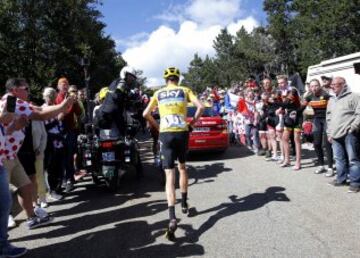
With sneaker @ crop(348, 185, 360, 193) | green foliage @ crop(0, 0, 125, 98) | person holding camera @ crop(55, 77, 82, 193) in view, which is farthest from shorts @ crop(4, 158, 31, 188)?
green foliage @ crop(0, 0, 125, 98)

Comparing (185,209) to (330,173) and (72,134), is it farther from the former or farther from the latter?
(330,173)

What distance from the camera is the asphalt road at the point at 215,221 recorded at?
17.3ft

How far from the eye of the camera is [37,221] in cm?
659

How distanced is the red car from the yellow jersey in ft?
18.2

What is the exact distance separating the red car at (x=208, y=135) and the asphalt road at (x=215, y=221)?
263cm

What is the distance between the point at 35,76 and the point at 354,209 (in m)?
24.4

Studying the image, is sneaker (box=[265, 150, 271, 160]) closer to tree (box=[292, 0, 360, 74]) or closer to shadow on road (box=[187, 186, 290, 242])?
shadow on road (box=[187, 186, 290, 242])

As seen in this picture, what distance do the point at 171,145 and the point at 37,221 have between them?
2180 mm

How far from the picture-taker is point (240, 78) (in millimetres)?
72750

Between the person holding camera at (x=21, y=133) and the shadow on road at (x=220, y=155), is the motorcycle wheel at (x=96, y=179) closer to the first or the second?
the person holding camera at (x=21, y=133)

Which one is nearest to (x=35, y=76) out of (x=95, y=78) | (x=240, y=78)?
(x=95, y=78)

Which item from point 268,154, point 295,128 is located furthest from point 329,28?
point 295,128

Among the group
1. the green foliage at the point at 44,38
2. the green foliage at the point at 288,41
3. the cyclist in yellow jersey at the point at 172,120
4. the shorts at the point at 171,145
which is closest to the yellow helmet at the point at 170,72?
the cyclist in yellow jersey at the point at 172,120

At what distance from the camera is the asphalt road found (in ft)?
17.3
